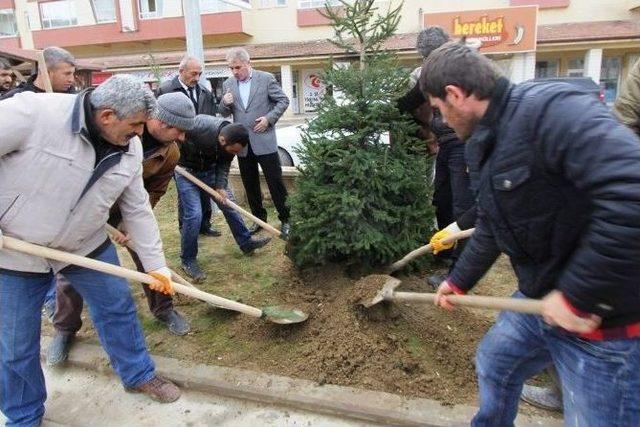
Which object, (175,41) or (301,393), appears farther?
(175,41)

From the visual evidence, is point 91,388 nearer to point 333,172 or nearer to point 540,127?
point 333,172

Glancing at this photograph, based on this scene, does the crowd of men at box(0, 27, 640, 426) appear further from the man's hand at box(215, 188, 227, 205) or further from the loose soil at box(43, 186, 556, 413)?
the man's hand at box(215, 188, 227, 205)

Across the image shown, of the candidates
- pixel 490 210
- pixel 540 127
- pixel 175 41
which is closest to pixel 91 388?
pixel 490 210

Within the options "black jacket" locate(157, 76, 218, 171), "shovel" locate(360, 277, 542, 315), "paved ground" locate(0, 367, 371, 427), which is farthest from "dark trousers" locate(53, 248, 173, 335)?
"shovel" locate(360, 277, 542, 315)

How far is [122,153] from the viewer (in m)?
2.45

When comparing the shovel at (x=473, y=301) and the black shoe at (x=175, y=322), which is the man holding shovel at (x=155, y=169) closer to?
the black shoe at (x=175, y=322)

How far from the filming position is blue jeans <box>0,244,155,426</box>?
2467 mm

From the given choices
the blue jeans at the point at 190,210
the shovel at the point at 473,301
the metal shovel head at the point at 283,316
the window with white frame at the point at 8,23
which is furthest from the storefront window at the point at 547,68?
the window with white frame at the point at 8,23

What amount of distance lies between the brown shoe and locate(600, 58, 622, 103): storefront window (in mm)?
21788

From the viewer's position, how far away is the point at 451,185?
3863mm

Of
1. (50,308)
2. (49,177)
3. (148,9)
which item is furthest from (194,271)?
(148,9)

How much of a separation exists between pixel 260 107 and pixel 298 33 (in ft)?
61.3

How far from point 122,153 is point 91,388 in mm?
1558

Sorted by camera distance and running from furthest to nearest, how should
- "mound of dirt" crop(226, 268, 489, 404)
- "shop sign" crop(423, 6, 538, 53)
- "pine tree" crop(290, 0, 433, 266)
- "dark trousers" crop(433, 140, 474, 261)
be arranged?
"shop sign" crop(423, 6, 538, 53), "dark trousers" crop(433, 140, 474, 261), "pine tree" crop(290, 0, 433, 266), "mound of dirt" crop(226, 268, 489, 404)
